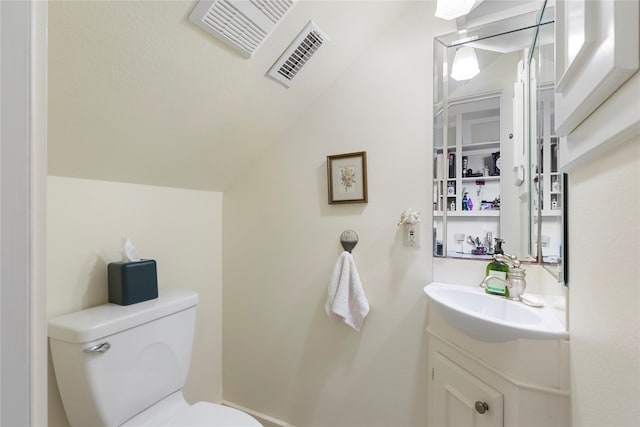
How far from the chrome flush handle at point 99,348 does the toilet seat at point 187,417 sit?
0.32 meters

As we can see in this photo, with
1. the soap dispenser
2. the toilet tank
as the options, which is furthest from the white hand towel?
the toilet tank

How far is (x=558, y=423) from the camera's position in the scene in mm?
776

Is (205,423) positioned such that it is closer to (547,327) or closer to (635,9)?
(547,327)

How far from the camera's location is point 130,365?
109 cm

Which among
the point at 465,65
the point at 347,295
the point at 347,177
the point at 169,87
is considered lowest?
the point at 347,295

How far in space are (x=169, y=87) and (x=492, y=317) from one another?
1.42 metres

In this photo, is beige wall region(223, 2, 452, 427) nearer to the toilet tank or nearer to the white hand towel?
the white hand towel

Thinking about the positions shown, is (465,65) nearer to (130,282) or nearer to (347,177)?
(347,177)

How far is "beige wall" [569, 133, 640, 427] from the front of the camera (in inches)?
16.6

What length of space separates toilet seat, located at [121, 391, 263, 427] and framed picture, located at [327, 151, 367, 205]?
40.3 inches

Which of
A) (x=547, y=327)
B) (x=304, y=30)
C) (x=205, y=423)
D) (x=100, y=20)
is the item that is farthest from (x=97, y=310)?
(x=547, y=327)

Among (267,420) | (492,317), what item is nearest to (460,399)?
(492,317)

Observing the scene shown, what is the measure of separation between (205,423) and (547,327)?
1234 mm

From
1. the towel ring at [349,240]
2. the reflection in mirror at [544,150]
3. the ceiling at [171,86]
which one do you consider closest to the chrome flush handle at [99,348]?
the ceiling at [171,86]
